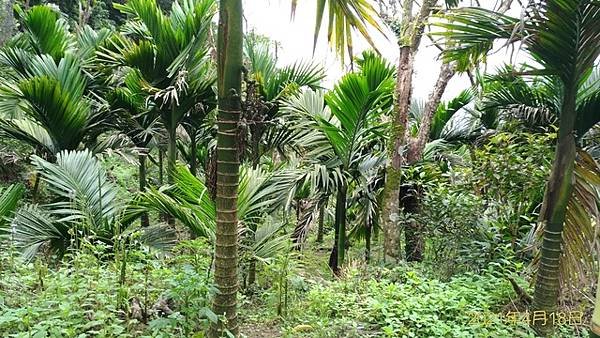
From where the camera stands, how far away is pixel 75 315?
82.7 inches

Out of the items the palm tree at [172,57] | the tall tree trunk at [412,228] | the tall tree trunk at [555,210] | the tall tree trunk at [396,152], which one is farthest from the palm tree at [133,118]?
the tall tree trunk at [555,210]

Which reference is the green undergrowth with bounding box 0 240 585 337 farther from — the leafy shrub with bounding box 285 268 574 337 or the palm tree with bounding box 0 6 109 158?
the palm tree with bounding box 0 6 109 158

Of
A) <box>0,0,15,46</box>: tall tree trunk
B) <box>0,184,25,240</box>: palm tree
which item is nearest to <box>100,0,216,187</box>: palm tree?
<box>0,184,25,240</box>: palm tree

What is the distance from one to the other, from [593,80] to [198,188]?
305cm

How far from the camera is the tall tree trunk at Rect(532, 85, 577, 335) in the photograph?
250 cm

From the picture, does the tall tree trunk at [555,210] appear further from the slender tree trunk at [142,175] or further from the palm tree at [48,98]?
the palm tree at [48,98]

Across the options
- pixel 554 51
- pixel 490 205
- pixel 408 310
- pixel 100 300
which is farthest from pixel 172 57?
pixel 490 205

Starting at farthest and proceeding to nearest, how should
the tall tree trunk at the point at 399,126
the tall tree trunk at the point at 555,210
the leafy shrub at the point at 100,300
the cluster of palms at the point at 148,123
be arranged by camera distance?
the tall tree trunk at the point at 399,126 < the cluster of palms at the point at 148,123 < the tall tree trunk at the point at 555,210 < the leafy shrub at the point at 100,300

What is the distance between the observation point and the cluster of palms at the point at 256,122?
7.68ft

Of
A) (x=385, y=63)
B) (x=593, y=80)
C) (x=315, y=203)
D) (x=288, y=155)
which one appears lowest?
(x=315, y=203)

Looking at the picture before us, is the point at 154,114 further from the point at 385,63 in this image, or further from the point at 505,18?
the point at 505,18

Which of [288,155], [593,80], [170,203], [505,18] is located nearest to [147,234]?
[170,203]

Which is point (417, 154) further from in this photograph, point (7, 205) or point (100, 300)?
point (7, 205)

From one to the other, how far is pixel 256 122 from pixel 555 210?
1.74 m
